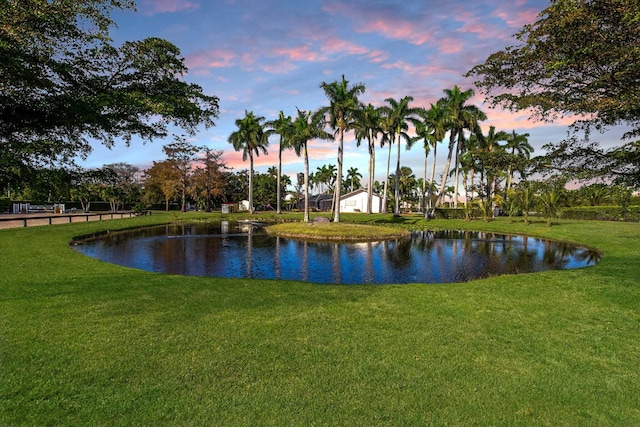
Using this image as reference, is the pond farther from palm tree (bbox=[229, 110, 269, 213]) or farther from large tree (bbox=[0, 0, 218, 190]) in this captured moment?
palm tree (bbox=[229, 110, 269, 213])

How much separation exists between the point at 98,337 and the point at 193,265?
11107 mm

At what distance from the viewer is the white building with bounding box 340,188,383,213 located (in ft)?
254

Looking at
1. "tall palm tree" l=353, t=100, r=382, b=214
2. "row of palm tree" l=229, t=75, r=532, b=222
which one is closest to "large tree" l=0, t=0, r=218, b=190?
"row of palm tree" l=229, t=75, r=532, b=222

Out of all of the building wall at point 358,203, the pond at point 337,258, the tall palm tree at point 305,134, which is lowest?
the pond at point 337,258

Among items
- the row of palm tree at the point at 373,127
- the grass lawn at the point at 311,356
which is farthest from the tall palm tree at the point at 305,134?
the grass lawn at the point at 311,356

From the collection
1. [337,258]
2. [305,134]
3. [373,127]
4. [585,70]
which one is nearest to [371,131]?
[373,127]

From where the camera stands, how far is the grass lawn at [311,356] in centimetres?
429

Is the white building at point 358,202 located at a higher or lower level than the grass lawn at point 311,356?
higher

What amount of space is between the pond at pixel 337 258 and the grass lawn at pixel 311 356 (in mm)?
5083

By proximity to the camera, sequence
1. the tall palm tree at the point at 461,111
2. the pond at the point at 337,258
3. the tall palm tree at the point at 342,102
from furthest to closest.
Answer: the tall palm tree at the point at 461,111 → the tall palm tree at the point at 342,102 → the pond at the point at 337,258

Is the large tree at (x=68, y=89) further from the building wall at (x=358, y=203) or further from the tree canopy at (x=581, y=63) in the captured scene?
the building wall at (x=358, y=203)

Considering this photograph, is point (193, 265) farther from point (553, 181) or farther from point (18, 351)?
point (553, 181)

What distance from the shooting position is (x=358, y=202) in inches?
3113

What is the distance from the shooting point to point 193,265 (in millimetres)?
17156
